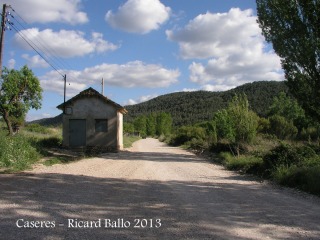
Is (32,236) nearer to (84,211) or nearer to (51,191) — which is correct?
(84,211)

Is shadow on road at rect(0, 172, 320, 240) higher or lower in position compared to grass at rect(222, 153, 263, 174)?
lower

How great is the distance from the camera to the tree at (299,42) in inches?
604

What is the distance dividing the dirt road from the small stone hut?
660 inches

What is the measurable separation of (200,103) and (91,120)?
90.7 m

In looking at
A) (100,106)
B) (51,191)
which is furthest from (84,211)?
(100,106)

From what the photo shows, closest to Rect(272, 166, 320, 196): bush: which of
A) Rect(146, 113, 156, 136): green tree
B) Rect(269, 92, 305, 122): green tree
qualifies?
Rect(269, 92, 305, 122): green tree

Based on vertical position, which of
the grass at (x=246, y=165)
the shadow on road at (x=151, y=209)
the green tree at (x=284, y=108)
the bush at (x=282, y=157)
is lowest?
the shadow on road at (x=151, y=209)

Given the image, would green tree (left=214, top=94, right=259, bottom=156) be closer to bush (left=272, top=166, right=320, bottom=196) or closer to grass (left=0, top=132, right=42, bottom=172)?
bush (left=272, top=166, right=320, bottom=196)

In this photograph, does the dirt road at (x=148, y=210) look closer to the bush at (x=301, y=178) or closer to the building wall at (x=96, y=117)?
the bush at (x=301, y=178)

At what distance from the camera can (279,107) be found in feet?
216

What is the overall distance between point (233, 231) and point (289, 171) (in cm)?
783

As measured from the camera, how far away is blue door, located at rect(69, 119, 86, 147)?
94.3ft

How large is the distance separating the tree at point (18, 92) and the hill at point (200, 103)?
20986mm

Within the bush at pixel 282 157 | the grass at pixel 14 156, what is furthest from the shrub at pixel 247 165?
the grass at pixel 14 156
